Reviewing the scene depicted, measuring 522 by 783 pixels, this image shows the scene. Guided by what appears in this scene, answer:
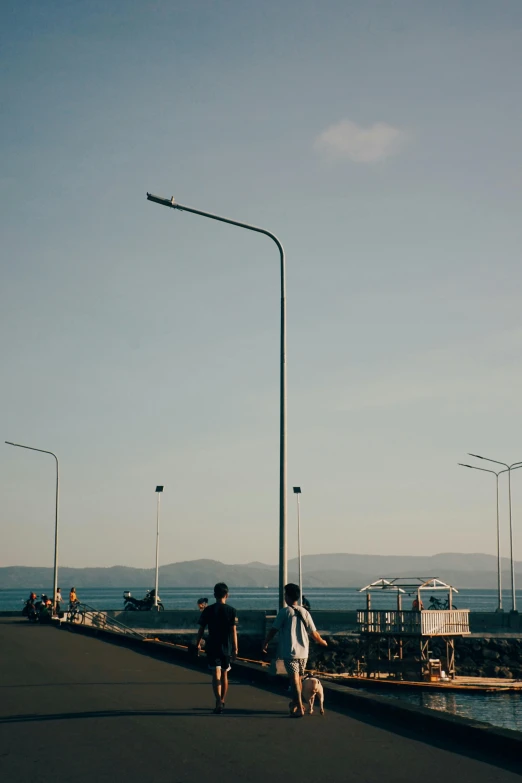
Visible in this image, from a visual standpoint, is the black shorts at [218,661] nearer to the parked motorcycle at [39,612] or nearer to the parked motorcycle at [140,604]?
the parked motorcycle at [39,612]

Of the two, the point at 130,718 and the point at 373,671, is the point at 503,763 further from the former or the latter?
the point at 373,671

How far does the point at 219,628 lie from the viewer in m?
12.0

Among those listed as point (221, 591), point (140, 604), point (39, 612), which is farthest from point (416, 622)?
point (140, 604)

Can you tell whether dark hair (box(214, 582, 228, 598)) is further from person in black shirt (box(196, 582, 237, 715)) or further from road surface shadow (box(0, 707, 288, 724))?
road surface shadow (box(0, 707, 288, 724))

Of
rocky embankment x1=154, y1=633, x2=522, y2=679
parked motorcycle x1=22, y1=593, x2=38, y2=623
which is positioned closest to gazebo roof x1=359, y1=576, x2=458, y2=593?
rocky embankment x1=154, y1=633, x2=522, y2=679

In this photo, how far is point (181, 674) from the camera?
56.6 ft

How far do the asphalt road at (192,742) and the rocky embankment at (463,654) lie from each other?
1237 inches

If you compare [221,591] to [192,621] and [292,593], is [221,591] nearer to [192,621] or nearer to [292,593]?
[292,593]

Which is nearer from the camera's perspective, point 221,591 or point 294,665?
point 294,665

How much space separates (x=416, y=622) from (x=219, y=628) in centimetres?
2120

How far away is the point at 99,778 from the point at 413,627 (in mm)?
25137

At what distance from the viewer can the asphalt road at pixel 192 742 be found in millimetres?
8266

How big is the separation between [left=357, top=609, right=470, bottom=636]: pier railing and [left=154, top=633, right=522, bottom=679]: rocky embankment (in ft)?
37.9

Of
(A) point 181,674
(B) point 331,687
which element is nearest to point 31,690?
(A) point 181,674
